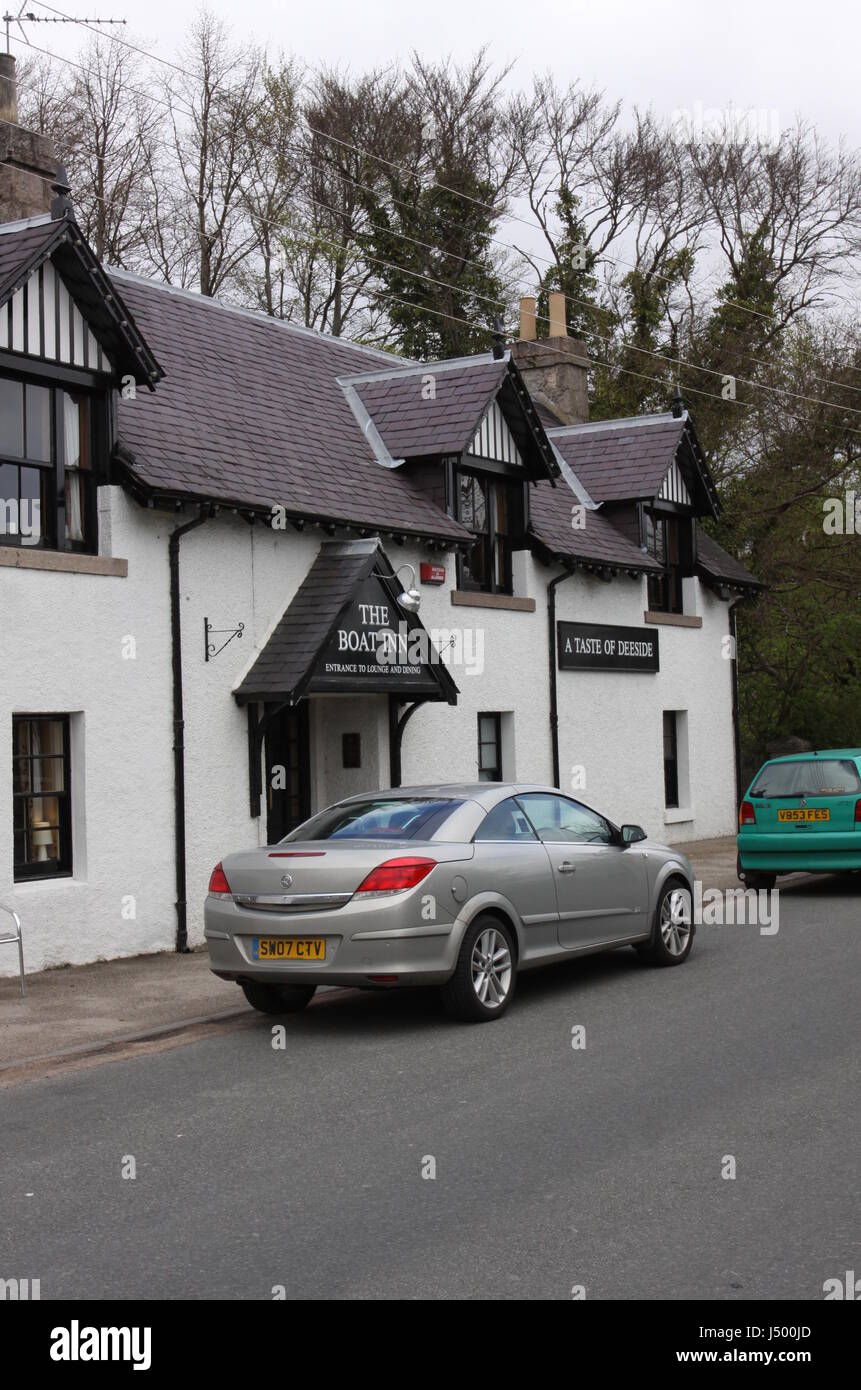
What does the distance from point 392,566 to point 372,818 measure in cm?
657

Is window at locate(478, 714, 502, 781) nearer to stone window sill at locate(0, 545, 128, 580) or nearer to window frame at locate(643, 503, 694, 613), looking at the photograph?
window frame at locate(643, 503, 694, 613)

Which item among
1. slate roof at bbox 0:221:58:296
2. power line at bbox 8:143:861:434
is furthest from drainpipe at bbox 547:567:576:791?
power line at bbox 8:143:861:434

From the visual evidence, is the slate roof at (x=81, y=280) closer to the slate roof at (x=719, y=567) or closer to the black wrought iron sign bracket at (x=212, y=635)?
the black wrought iron sign bracket at (x=212, y=635)

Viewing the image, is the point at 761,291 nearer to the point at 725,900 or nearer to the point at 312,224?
the point at 312,224

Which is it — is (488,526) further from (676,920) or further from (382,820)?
(382,820)

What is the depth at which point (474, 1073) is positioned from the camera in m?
8.07

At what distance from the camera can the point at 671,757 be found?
925 inches

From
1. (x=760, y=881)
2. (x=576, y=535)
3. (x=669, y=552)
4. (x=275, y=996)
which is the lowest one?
(x=275, y=996)

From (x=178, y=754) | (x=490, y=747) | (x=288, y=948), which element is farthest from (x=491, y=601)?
(x=288, y=948)

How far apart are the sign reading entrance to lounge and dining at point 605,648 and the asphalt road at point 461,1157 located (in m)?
9.98

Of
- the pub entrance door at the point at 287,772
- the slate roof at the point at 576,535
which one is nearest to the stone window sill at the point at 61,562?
the pub entrance door at the point at 287,772

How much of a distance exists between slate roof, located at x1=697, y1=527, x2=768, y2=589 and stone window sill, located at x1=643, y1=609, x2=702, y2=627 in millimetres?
860

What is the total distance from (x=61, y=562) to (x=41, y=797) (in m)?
2.06

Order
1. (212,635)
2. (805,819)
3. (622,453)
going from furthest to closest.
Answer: (622,453) → (805,819) → (212,635)
